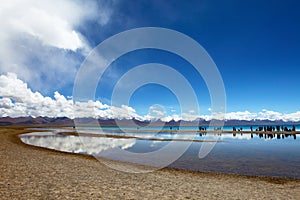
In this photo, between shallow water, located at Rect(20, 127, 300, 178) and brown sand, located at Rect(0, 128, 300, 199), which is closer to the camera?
brown sand, located at Rect(0, 128, 300, 199)

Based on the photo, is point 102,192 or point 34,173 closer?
point 102,192

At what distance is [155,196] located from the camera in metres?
10.7

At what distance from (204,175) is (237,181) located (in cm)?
267

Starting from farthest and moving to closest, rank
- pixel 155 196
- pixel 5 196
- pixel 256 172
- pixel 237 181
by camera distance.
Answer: pixel 256 172
pixel 237 181
pixel 155 196
pixel 5 196

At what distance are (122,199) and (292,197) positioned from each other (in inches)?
359

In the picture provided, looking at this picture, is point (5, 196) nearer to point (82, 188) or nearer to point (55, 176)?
point (82, 188)

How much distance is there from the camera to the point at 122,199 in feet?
32.9

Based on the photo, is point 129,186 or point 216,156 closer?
point 129,186

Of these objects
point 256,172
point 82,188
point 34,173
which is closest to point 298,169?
point 256,172

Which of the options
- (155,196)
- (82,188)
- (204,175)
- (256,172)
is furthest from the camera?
(256,172)

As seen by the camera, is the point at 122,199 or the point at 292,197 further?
the point at 292,197

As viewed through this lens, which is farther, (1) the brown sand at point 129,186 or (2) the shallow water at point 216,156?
(2) the shallow water at point 216,156

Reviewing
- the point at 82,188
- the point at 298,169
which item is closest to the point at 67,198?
the point at 82,188

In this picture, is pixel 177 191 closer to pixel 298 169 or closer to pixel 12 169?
pixel 12 169
